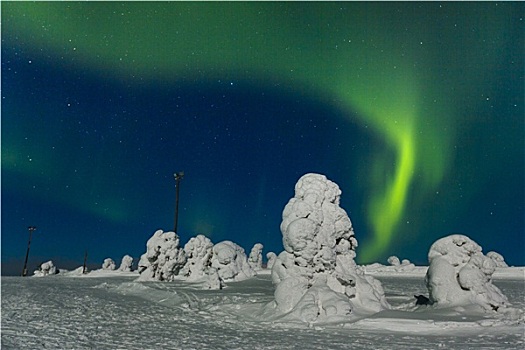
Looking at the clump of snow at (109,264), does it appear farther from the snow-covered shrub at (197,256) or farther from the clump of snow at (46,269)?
the snow-covered shrub at (197,256)

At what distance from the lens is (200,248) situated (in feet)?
109

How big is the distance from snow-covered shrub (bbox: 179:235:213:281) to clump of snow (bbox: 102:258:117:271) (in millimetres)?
30026

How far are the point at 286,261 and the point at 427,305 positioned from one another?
181 inches

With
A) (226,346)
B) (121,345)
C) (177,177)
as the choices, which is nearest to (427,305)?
(226,346)

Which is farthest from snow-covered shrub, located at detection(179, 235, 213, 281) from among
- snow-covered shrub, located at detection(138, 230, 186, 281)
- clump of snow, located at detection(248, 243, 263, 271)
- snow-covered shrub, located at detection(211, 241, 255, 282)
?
clump of snow, located at detection(248, 243, 263, 271)

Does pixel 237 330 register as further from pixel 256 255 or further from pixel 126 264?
pixel 126 264

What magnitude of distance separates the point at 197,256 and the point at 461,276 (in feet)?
79.3

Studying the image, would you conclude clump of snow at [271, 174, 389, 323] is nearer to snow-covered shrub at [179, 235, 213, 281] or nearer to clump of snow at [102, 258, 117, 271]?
snow-covered shrub at [179, 235, 213, 281]

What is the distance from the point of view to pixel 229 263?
2953 cm

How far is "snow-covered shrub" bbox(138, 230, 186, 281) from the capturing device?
29.4 meters

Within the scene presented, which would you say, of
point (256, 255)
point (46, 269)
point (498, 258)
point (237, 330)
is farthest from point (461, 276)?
point (46, 269)

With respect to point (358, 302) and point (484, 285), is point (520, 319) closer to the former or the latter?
point (484, 285)

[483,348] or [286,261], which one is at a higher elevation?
[286,261]

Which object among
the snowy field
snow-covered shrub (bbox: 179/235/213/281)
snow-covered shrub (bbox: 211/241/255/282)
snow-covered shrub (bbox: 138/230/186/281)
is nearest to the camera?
the snowy field
